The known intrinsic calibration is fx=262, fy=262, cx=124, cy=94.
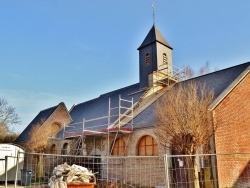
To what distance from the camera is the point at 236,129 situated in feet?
46.6

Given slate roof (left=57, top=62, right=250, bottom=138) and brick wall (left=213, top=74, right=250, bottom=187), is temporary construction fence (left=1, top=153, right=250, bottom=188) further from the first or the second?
slate roof (left=57, top=62, right=250, bottom=138)

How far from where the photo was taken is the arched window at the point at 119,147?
56.7 feet

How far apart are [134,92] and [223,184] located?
468 inches

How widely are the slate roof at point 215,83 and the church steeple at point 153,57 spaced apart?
465 centimetres

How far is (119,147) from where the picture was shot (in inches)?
694

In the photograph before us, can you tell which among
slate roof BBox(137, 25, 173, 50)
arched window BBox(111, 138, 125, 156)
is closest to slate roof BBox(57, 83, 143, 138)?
arched window BBox(111, 138, 125, 156)

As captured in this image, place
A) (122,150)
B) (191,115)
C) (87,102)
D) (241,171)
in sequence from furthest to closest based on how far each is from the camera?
(87,102), (122,150), (241,171), (191,115)

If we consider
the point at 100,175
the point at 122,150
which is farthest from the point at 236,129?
the point at 100,175

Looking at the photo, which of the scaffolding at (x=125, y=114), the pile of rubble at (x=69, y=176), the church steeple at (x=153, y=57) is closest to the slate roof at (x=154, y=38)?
the church steeple at (x=153, y=57)

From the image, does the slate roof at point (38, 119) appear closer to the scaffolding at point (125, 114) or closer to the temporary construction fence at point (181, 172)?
the scaffolding at point (125, 114)

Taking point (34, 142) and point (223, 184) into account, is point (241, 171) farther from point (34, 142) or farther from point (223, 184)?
point (34, 142)

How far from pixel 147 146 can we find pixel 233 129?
4928 mm

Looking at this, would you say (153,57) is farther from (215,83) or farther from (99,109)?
(215,83)

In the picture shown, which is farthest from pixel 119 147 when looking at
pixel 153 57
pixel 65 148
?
pixel 153 57
